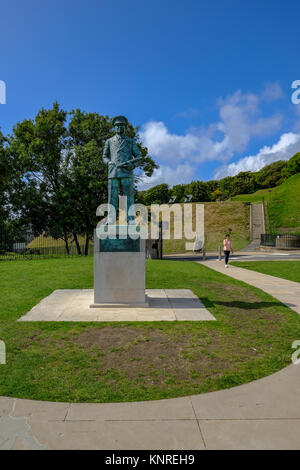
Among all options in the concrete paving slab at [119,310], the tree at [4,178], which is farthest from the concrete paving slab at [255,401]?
the tree at [4,178]

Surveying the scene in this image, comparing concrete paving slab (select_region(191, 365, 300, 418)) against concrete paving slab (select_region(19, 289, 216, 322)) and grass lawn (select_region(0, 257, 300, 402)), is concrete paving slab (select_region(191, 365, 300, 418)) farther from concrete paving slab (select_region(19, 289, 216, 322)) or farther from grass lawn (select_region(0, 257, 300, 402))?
concrete paving slab (select_region(19, 289, 216, 322))

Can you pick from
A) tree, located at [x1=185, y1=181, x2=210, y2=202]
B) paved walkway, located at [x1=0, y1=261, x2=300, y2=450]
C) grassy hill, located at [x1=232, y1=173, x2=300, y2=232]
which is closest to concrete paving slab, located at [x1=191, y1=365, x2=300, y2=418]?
paved walkway, located at [x1=0, y1=261, x2=300, y2=450]

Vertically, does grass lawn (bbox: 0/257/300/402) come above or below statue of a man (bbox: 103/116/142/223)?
below

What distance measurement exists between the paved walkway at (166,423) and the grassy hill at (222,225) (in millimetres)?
30108

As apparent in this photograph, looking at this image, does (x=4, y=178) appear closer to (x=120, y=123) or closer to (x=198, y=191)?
(x=120, y=123)

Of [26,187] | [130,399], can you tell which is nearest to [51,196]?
[26,187]

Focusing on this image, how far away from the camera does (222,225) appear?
43.8m

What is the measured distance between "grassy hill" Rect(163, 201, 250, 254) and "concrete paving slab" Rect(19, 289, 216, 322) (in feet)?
82.7

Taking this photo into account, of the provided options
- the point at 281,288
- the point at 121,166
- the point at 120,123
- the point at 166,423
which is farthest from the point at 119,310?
the point at 281,288

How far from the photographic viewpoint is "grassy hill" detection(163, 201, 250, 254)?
1410 inches

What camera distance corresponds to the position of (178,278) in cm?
1166

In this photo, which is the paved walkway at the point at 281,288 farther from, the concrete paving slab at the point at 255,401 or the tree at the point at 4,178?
the tree at the point at 4,178
